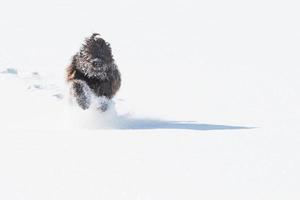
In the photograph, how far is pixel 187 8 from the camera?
2741 centimetres

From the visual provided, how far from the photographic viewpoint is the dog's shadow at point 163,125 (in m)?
9.27

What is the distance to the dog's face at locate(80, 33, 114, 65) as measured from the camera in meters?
9.82

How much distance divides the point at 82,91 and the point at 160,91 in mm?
4044

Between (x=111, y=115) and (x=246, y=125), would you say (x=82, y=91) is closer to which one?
(x=111, y=115)

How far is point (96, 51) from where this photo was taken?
32.2ft

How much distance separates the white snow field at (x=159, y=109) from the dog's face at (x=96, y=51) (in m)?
0.65

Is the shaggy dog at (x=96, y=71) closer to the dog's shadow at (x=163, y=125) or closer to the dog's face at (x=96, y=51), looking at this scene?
the dog's face at (x=96, y=51)

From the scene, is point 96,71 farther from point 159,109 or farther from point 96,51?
point 159,109

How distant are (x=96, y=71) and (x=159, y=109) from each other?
218 centimetres

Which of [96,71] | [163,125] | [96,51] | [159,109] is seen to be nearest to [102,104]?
[96,71]

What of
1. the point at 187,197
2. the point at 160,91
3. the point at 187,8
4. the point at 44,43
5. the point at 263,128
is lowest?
the point at 187,197

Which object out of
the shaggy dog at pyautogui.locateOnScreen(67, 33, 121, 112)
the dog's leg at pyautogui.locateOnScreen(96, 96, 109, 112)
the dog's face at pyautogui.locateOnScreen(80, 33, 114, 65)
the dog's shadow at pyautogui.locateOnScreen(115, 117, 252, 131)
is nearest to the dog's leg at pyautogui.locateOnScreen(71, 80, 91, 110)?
the shaggy dog at pyautogui.locateOnScreen(67, 33, 121, 112)

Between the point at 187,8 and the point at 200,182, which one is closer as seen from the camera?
the point at 200,182

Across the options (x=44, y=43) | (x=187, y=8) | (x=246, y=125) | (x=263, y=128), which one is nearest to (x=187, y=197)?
(x=263, y=128)
